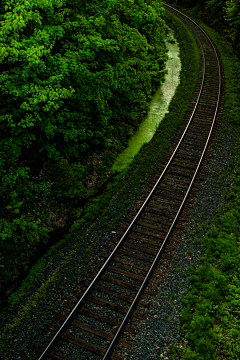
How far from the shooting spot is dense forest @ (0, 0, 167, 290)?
6961 millimetres

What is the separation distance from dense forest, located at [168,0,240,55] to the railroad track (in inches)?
612

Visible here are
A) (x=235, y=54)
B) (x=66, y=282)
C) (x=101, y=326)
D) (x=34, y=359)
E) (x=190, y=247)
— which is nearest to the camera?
(x=34, y=359)

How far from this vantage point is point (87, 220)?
8.66m

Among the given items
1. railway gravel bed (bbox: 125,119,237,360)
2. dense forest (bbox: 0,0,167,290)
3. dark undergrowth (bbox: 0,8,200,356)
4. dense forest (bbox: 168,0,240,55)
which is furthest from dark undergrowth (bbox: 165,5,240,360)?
dense forest (bbox: 168,0,240,55)

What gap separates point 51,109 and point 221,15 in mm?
27162

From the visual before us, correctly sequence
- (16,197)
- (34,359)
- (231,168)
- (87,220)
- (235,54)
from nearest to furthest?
(34,359), (16,197), (87,220), (231,168), (235,54)

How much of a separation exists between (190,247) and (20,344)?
470cm

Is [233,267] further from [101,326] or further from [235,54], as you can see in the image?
[235,54]

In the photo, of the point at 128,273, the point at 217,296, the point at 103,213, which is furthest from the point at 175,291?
the point at 103,213

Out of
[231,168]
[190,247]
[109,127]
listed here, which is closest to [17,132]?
[109,127]

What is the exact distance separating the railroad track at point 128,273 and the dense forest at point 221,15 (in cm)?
1554

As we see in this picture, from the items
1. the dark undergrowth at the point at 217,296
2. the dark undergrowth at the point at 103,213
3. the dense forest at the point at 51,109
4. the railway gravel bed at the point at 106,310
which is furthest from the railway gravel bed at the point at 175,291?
the dense forest at the point at 51,109

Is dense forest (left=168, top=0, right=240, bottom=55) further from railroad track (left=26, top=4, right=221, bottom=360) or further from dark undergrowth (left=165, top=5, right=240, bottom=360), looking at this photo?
dark undergrowth (left=165, top=5, right=240, bottom=360)

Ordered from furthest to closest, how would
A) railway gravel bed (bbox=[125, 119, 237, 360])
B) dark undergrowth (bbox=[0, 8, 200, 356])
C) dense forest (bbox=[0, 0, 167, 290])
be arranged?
dense forest (bbox=[0, 0, 167, 290])
dark undergrowth (bbox=[0, 8, 200, 356])
railway gravel bed (bbox=[125, 119, 237, 360])
